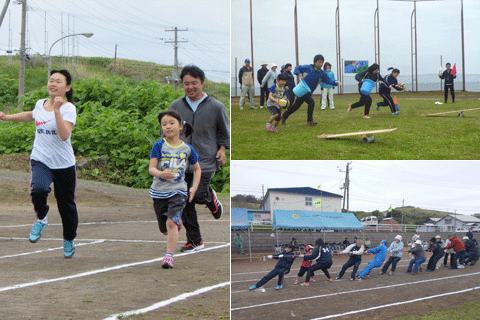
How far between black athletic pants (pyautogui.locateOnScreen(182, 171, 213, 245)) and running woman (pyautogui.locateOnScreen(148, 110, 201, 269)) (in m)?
0.28

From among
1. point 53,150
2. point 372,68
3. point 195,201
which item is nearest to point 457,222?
point 195,201

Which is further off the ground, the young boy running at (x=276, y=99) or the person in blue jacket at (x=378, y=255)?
the young boy running at (x=276, y=99)

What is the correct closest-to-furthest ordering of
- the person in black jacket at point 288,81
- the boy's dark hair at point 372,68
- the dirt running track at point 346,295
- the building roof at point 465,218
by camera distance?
the dirt running track at point 346,295 < the building roof at point 465,218 < the person in black jacket at point 288,81 < the boy's dark hair at point 372,68

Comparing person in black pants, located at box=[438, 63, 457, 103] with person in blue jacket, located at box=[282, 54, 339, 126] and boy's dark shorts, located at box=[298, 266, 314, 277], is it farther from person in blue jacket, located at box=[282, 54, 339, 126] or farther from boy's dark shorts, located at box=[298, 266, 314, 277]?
boy's dark shorts, located at box=[298, 266, 314, 277]

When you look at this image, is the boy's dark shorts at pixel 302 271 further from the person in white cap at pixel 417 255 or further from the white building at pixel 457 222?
the white building at pixel 457 222

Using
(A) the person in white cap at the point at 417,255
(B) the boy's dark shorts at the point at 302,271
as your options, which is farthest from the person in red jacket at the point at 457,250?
(B) the boy's dark shorts at the point at 302,271

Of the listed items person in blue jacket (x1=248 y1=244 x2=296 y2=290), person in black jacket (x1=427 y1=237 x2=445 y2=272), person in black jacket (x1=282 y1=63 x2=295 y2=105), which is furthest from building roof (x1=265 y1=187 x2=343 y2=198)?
person in black jacket (x1=282 y1=63 x2=295 y2=105)

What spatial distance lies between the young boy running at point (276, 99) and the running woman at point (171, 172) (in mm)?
1446

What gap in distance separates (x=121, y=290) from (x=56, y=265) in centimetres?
126

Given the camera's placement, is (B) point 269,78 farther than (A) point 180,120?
Yes

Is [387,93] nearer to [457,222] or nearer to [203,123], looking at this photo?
[203,123]

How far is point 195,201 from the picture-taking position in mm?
4977

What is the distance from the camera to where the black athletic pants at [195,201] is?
4867 millimetres

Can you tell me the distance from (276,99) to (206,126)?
124 inches
